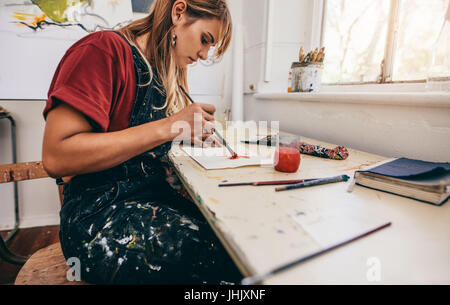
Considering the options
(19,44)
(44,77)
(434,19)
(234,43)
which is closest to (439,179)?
(434,19)

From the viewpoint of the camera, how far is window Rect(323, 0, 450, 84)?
112cm

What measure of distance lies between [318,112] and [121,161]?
1061 millimetres

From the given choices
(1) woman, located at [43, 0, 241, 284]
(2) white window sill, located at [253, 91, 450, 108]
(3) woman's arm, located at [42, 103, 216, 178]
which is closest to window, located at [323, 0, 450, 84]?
(2) white window sill, located at [253, 91, 450, 108]

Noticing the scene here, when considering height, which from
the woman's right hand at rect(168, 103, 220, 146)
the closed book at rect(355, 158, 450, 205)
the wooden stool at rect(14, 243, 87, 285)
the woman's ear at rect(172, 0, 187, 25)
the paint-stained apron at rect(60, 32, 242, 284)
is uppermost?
the woman's ear at rect(172, 0, 187, 25)

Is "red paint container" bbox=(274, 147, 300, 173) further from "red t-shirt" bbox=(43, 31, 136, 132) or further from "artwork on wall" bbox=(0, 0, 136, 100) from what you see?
"artwork on wall" bbox=(0, 0, 136, 100)

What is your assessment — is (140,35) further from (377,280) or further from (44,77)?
(44,77)

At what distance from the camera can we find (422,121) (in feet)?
2.81

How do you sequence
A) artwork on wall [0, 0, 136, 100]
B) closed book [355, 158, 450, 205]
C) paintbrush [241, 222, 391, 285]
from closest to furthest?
paintbrush [241, 222, 391, 285], closed book [355, 158, 450, 205], artwork on wall [0, 0, 136, 100]

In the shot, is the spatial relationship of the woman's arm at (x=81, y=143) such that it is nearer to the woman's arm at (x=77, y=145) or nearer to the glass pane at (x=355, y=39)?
the woman's arm at (x=77, y=145)

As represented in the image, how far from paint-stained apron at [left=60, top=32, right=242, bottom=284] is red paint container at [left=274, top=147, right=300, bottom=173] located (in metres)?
0.29

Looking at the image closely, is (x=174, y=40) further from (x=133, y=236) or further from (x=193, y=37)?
(x=133, y=236)

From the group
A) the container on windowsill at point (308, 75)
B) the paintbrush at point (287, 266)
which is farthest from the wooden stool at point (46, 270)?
the container on windowsill at point (308, 75)

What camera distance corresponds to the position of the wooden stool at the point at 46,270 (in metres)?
0.68

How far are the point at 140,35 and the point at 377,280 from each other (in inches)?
38.1
